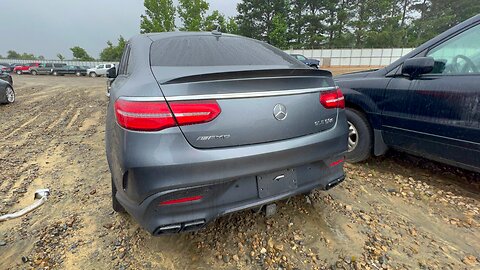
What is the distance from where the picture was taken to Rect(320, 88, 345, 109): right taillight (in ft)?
6.14

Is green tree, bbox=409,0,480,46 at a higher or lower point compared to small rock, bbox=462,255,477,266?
higher

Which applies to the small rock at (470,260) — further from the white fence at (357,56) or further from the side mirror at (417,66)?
the white fence at (357,56)

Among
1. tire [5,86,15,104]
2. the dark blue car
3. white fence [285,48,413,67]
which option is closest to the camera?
the dark blue car

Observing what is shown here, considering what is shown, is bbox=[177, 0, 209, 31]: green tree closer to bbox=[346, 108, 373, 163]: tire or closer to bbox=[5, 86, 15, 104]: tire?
bbox=[5, 86, 15, 104]: tire

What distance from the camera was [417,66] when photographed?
2559mm

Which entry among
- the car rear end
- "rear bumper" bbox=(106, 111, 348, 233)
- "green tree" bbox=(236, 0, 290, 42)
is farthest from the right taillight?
"green tree" bbox=(236, 0, 290, 42)

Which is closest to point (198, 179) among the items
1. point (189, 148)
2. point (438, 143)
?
point (189, 148)

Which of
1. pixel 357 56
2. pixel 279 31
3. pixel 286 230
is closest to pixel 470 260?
pixel 286 230

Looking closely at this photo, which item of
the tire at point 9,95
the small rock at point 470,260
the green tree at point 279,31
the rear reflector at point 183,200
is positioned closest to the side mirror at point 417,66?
the small rock at point 470,260

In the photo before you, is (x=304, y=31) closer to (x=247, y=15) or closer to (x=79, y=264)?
(x=247, y=15)

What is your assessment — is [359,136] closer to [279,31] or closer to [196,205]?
[196,205]

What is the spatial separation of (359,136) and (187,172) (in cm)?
247

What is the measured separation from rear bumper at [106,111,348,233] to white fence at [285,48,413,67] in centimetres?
3329

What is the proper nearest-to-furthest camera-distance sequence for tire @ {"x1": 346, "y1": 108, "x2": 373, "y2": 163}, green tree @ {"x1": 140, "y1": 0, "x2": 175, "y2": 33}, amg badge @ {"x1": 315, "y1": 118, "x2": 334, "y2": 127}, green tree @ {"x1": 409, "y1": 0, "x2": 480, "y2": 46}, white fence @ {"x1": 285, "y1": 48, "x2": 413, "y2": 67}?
amg badge @ {"x1": 315, "y1": 118, "x2": 334, "y2": 127} < tire @ {"x1": 346, "y1": 108, "x2": 373, "y2": 163} < green tree @ {"x1": 140, "y1": 0, "x2": 175, "y2": 33} < white fence @ {"x1": 285, "y1": 48, "x2": 413, "y2": 67} < green tree @ {"x1": 409, "y1": 0, "x2": 480, "y2": 46}
